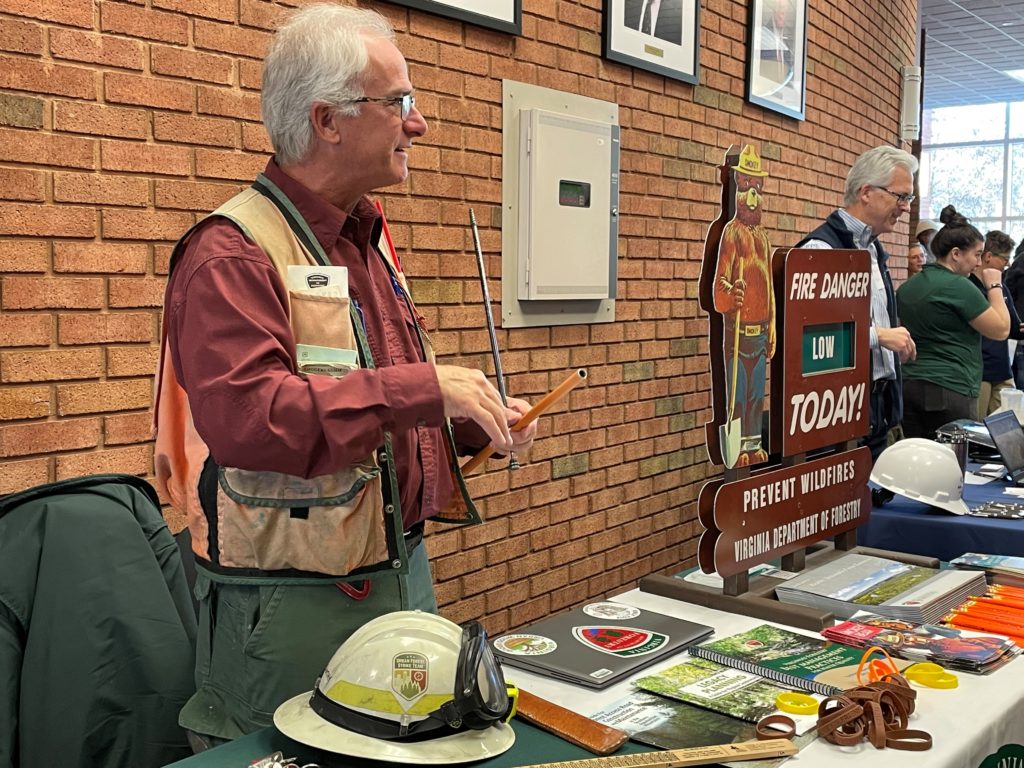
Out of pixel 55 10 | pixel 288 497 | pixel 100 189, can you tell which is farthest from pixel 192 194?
pixel 288 497

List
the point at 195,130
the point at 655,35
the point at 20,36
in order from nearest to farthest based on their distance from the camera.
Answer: the point at 20,36, the point at 195,130, the point at 655,35

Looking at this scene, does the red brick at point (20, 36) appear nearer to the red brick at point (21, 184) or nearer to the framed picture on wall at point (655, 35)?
the red brick at point (21, 184)

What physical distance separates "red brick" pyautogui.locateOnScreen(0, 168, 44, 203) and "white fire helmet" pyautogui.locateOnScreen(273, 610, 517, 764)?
1.30 m

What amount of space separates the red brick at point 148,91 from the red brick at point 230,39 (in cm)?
13

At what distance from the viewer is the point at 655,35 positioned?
13.1 feet

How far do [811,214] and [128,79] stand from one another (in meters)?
4.22

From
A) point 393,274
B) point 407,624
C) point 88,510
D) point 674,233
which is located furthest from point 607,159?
point 407,624

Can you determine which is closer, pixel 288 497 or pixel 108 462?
A: pixel 288 497

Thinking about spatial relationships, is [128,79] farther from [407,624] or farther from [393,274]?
[407,624]

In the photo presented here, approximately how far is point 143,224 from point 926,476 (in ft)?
7.81

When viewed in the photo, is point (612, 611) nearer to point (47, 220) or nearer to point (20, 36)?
point (47, 220)

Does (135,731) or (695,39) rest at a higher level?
(695,39)

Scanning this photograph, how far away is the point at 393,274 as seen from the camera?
1.80m

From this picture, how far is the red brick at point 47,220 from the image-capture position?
205cm
